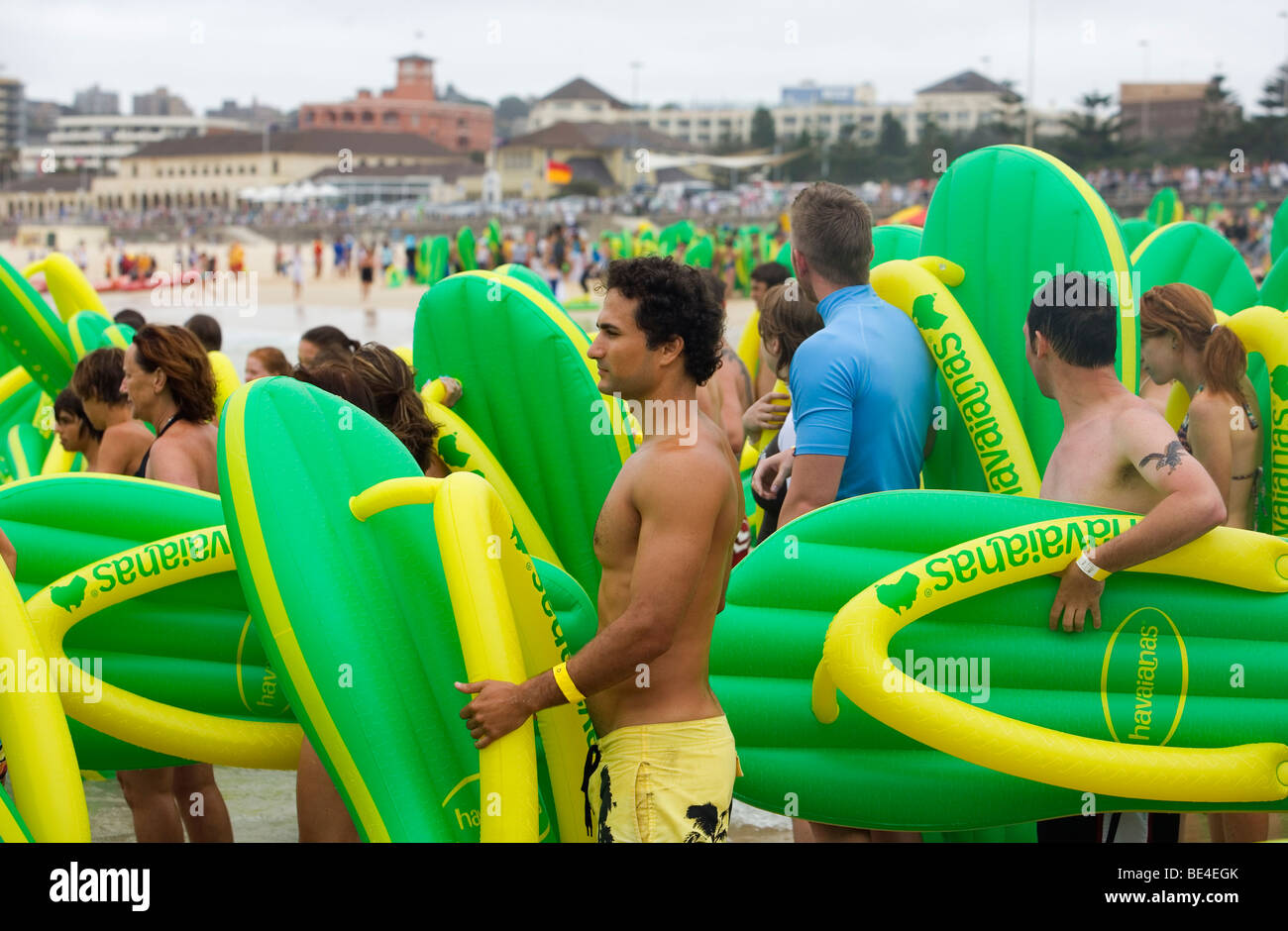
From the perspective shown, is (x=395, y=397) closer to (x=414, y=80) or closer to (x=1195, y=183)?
(x=1195, y=183)

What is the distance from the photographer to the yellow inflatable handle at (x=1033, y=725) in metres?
2.98

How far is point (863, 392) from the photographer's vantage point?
11.7 ft

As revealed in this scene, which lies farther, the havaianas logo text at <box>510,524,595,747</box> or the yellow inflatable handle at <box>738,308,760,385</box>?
the yellow inflatable handle at <box>738,308,760,385</box>

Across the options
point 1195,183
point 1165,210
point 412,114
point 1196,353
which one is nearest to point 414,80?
point 412,114

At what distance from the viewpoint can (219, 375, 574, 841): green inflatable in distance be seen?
8.37ft

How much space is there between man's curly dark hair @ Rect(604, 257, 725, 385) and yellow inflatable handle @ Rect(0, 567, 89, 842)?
1.28 metres

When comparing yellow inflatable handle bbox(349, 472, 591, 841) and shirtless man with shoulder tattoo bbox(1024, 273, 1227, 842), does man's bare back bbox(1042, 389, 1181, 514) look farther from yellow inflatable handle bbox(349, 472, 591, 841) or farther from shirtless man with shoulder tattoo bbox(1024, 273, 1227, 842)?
yellow inflatable handle bbox(349, 472, 591, 841)

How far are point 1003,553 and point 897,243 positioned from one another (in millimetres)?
2601

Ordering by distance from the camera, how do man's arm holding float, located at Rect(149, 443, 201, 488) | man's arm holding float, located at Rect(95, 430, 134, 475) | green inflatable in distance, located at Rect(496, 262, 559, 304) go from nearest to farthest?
man's arm holding float, located at Rect(149, 443, 201, 488)
green inflatable in distance, located at Rect(496, 262, 559, 304)
man's arm holding float, located at Rect(95, 430, 134, 475)

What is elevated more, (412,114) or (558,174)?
(412,114)

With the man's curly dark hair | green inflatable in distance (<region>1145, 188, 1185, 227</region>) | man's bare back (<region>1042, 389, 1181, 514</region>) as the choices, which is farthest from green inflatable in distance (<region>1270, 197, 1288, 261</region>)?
green inflatable in distance (<region>1145, 188, 1185, 227</region>)

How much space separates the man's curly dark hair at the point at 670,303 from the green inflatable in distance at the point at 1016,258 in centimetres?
164
